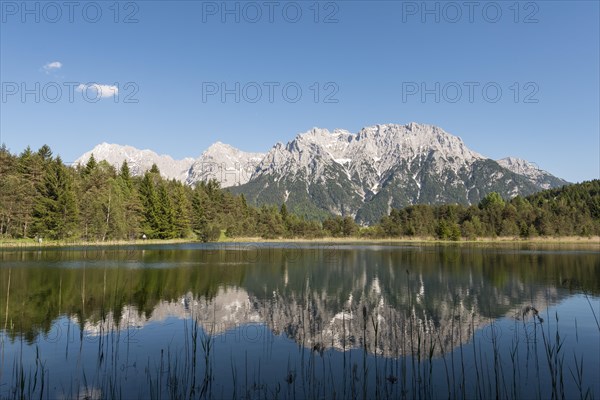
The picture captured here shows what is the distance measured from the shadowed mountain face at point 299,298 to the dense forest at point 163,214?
54.7m

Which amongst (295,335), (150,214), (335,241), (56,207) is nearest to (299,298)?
(295,335)

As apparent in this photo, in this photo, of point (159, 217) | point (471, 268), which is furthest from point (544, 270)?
point (159, 217)

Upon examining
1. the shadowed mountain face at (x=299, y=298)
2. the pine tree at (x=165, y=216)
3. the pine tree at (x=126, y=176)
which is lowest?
the shadowed mountain face at (x=299, y=298)

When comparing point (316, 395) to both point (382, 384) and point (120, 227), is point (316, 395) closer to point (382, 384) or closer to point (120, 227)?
point (382, 384)

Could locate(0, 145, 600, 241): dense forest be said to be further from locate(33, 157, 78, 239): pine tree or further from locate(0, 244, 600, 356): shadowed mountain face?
locate(0, 244, 600, 356): shadowed mountain face

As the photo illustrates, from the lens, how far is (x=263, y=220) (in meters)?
170

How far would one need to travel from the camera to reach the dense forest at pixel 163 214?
317 ft

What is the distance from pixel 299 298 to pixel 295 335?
10220mm

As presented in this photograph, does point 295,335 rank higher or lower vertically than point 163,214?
lower

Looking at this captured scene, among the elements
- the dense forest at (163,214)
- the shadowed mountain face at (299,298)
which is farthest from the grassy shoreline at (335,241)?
the shadowed mountain face at (299,298)

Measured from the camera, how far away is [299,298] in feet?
103

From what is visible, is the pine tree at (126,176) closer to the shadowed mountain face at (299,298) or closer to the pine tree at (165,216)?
the pine tree at (165,216)

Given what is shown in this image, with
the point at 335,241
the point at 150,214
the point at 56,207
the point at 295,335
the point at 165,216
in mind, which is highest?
the point at 56,207

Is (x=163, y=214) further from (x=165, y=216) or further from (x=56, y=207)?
(x=56, y=207)
